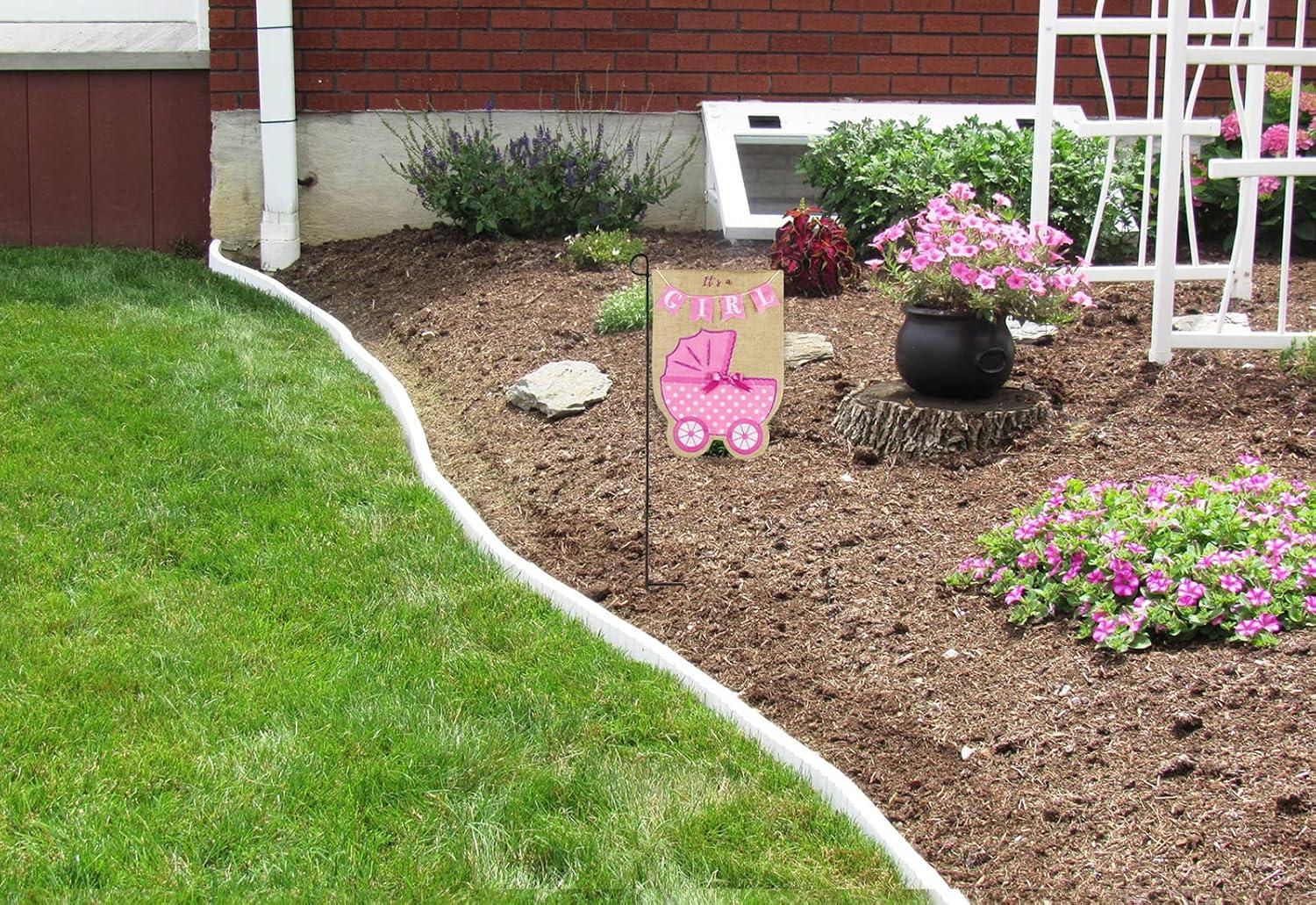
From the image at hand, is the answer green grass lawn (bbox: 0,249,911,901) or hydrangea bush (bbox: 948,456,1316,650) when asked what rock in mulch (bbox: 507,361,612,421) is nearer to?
green grass lawn (bbox: 0,249,911,901)

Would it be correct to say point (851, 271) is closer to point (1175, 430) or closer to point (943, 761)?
point (1175, 430)

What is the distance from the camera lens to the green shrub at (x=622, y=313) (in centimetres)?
674

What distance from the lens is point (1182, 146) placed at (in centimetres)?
636

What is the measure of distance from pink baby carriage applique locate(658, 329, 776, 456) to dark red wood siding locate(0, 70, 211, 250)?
5994mm

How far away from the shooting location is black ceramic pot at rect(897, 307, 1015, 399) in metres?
5.29

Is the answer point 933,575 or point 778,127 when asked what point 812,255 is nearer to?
point 778,127

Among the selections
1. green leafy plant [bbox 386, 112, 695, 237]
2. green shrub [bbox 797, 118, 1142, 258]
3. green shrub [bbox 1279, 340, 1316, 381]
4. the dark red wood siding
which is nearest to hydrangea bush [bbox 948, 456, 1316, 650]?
green shrub [bbox 1279, 340, 1316, 381]

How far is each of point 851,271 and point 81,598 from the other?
13.3 ft

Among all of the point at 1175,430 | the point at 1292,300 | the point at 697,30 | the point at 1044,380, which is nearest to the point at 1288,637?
the point at 1175,430

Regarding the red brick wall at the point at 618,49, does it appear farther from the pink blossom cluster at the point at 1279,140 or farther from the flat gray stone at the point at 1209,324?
the flat gray stone at the point at 1209,324

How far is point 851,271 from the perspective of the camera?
23.9 ft

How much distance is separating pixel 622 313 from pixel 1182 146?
8.09 feet

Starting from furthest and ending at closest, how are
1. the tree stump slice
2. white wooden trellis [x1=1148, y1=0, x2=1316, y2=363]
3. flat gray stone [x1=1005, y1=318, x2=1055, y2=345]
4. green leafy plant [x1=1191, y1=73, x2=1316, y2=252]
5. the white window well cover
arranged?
the white window well cover < green leafy plant [x1=1191, y1=73, x2=1316, y2=252] < flat gray stone [x1=1005, y1=318, x2=1055, y2=345] < white wooden trellis [x1=1148, y1=0, x2=1316, y2=363] < the tree stump slice

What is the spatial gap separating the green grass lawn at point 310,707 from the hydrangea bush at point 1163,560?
0.97 meters
